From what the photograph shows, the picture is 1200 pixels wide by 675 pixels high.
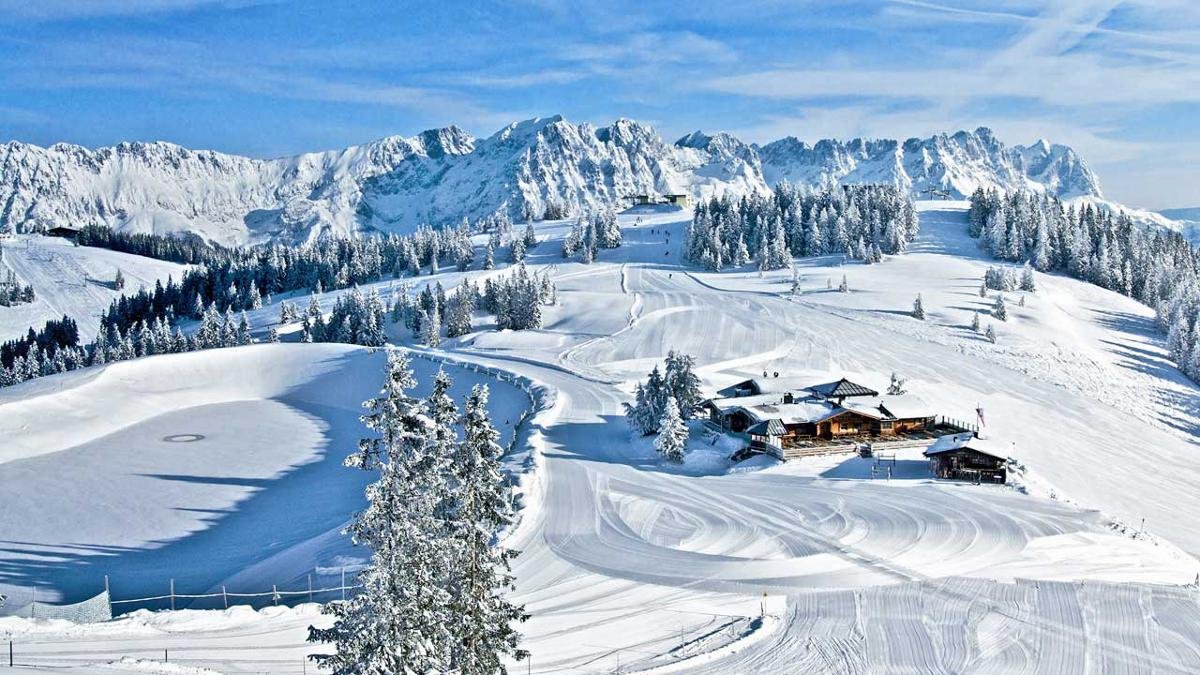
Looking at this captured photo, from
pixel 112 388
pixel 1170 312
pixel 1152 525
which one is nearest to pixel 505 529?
pixel 1152 525

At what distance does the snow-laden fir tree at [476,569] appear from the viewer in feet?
51.9

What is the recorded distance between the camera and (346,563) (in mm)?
32562

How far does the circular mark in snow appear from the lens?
61312 mm

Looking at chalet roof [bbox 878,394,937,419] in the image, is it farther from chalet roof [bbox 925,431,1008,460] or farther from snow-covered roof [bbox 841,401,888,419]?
chalet roof [bbox 925,431,1008,460]

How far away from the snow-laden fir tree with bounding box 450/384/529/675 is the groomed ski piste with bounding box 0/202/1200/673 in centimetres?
880

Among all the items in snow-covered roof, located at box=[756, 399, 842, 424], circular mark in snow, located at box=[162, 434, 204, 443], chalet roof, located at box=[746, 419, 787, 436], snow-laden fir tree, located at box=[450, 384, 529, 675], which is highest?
snow-laden fir tree, located at box=[450, 384, 529, 675]

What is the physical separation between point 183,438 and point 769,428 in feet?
138

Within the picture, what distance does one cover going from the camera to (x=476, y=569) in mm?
16359

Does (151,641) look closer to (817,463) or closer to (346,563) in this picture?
(346,563)

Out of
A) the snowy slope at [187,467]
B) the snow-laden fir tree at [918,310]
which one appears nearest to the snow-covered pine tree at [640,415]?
the snowy slope at [187,467]

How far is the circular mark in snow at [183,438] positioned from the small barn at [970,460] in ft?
163

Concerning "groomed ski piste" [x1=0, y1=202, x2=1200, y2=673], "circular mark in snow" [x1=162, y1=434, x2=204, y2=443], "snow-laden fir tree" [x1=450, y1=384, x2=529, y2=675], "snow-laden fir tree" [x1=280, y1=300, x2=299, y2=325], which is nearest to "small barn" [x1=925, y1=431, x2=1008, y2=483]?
"groomed ski piste" [x1=0, y1=202, x2=1200, y2=673]

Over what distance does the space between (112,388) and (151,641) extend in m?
53.9

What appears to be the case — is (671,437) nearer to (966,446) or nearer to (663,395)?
(663,395)
